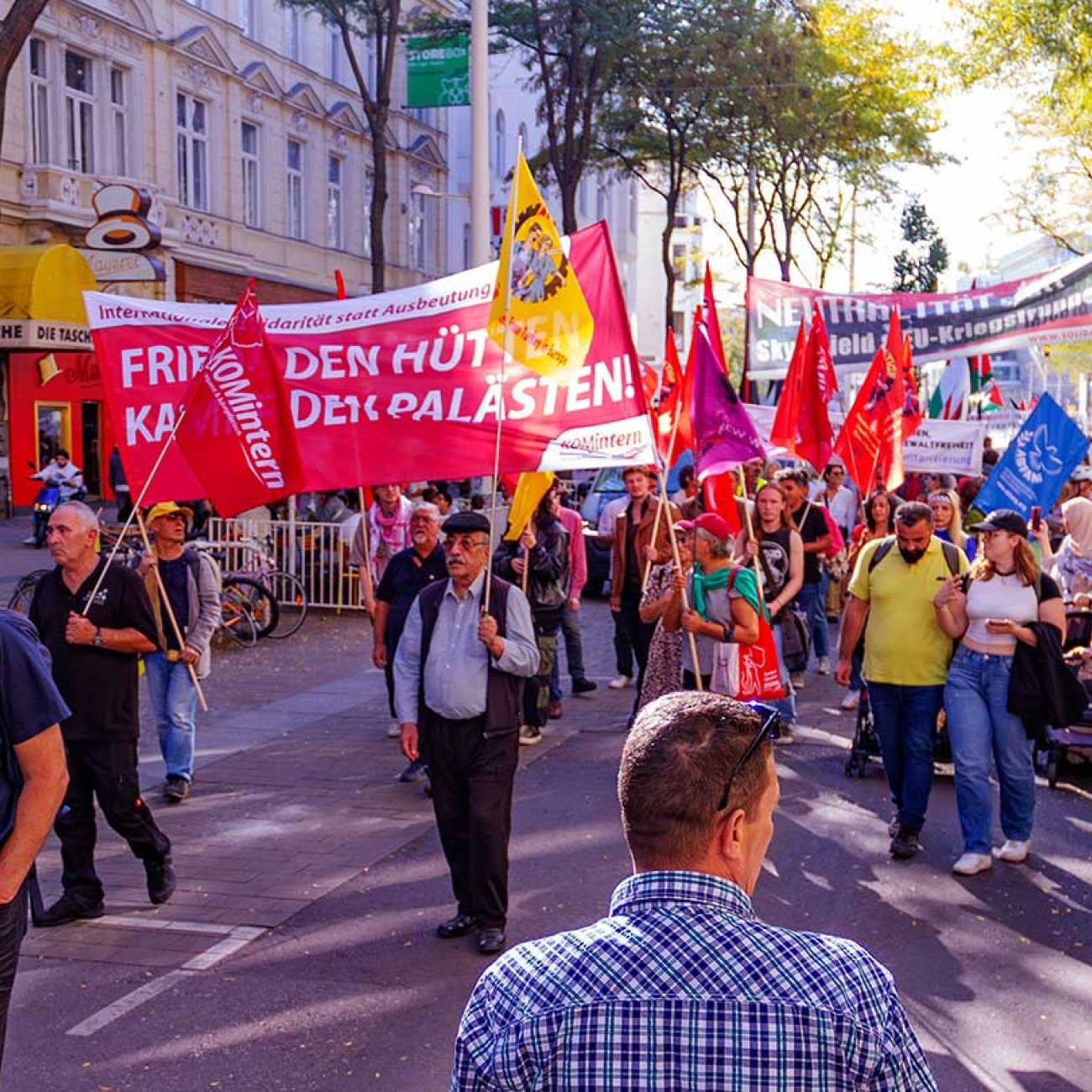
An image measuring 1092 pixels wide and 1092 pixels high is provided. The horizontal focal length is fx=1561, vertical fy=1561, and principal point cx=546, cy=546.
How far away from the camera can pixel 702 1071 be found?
1.95m

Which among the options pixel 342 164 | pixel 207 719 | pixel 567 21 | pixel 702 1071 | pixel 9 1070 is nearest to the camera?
pixel 702 1071

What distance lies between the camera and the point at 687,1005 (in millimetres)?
1960

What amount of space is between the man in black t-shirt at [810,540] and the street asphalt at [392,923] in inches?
97.7

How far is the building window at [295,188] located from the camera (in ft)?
116

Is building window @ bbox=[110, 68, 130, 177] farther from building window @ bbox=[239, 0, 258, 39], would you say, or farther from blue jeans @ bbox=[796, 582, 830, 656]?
blue jeans @ bbox=[796, 582, 830, 656]

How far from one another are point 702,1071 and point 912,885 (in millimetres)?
5686

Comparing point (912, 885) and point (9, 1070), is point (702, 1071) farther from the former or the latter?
point (912, 885)

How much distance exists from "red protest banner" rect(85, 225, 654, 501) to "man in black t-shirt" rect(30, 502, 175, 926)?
3.34 feet

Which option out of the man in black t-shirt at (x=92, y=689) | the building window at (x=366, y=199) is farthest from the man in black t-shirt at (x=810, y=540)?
the building window at (x=366, y=199)

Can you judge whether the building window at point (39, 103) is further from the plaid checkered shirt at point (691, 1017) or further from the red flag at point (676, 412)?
the plaid checkered shirt at point (691, 1017)

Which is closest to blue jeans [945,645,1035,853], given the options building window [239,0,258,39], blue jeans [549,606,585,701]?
blue jeans [549,606,585,701]

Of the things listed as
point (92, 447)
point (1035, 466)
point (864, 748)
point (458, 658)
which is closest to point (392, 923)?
point (458, 658)

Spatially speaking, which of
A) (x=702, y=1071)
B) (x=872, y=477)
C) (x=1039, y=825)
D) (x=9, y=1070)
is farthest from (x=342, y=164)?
(x=702, y=1071)

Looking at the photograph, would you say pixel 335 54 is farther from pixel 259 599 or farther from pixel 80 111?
pixel 259 599
